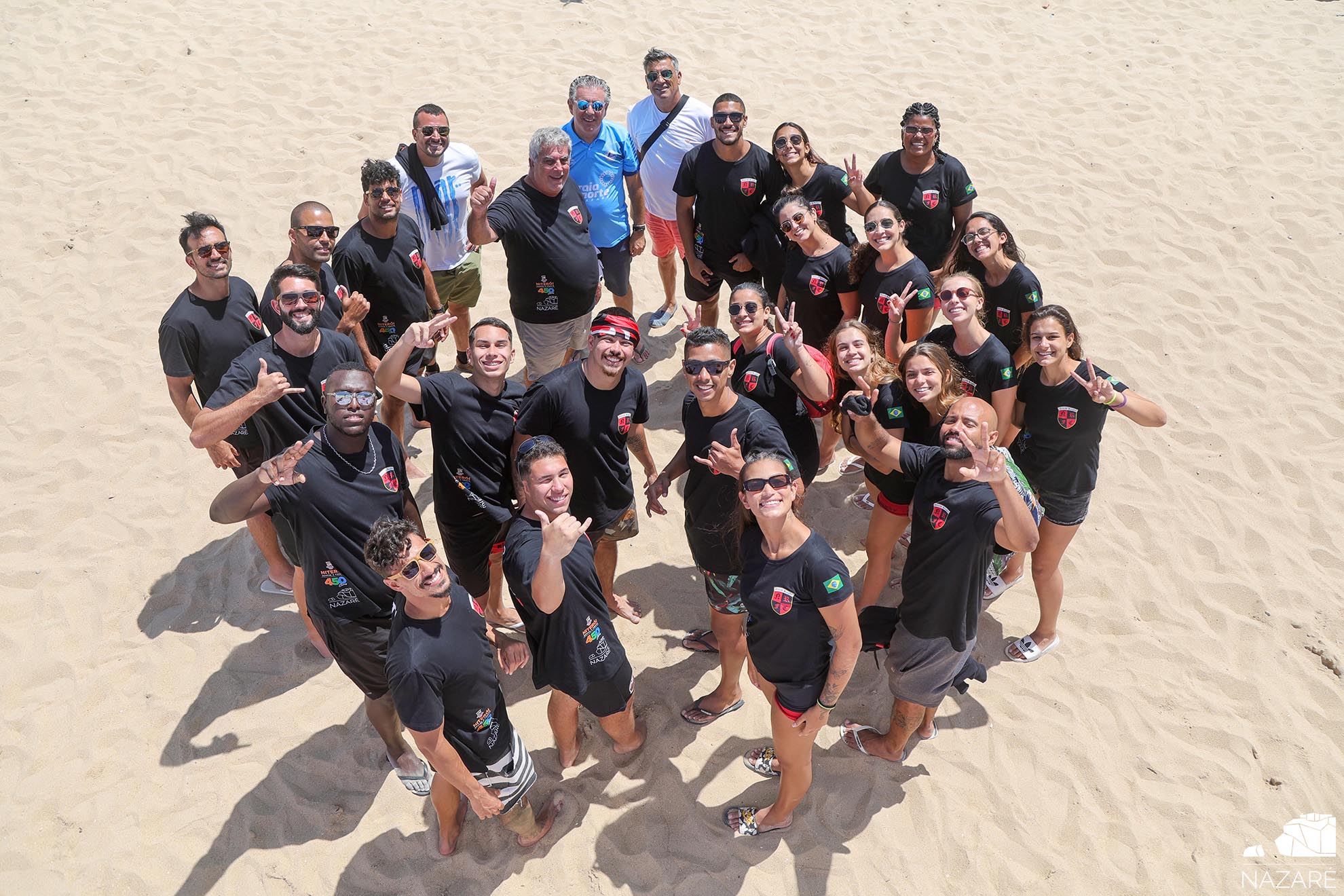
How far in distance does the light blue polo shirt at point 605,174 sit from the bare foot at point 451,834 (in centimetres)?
426

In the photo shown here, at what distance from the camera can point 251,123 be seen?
10047 millimetres

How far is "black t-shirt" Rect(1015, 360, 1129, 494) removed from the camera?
454cm

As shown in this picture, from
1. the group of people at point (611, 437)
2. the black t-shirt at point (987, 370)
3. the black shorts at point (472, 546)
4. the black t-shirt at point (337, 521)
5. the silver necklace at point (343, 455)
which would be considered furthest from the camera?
the black shorts at point (472, 546)

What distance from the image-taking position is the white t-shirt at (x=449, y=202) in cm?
638

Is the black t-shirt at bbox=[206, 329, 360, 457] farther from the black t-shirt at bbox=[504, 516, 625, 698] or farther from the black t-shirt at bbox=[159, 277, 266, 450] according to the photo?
the black t-shirt at bbox=[504, 516, 625, 698]

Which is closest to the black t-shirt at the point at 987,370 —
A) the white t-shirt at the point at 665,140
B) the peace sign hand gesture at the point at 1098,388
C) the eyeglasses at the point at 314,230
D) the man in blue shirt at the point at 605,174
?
the peace sign hand gesture at the point at 1098,388

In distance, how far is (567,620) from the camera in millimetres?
3852

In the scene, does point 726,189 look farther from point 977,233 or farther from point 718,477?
point 718,477

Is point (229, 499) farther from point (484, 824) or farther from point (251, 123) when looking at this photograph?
point (251, 123)

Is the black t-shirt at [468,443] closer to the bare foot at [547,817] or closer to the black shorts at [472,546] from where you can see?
the black shorts at [472,546]

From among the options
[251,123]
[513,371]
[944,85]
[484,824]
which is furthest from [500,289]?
[944,85]

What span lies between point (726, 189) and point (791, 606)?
3.81m

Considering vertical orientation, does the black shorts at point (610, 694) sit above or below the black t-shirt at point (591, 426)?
below

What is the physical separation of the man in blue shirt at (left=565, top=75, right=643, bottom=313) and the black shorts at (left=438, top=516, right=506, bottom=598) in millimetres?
2886
